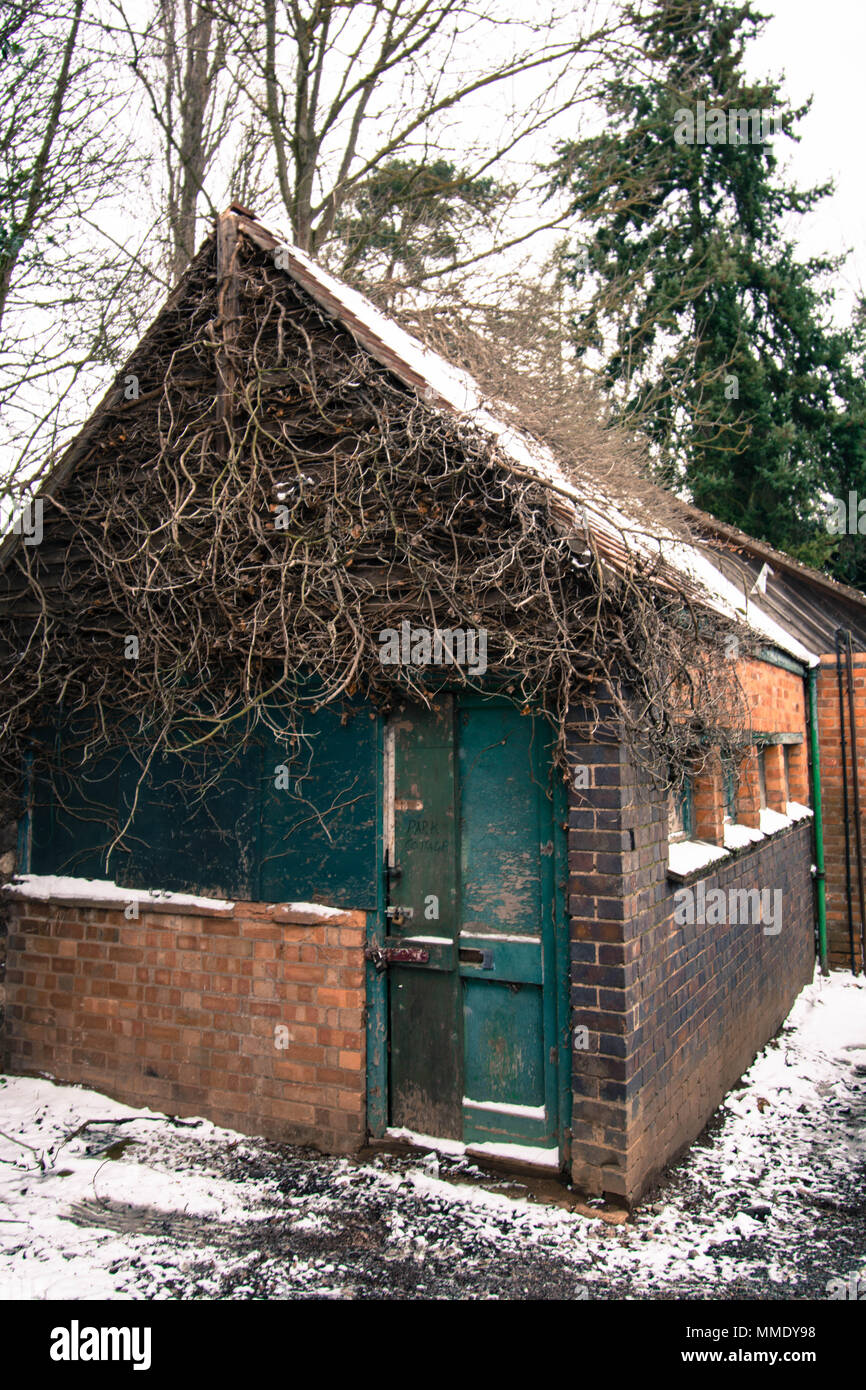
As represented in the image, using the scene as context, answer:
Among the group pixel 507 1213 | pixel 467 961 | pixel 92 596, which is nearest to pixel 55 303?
pixel 92 596

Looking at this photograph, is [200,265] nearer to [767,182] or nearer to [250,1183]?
[250,1183]

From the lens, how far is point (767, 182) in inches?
672

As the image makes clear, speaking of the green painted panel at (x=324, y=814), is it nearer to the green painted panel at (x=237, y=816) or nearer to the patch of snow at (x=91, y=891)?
the green painted panel at (x=237, y=816)

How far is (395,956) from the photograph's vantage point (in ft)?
14.5

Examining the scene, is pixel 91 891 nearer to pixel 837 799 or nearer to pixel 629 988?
pixel 629 988

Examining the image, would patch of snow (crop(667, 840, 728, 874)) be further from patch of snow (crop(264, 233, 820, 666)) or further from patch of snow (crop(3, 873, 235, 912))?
patch of snow (crop(3, 873, 235, 912))

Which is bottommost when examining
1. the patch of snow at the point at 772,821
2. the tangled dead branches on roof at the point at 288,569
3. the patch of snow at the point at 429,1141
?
the patch of snow at the point at 429,1141

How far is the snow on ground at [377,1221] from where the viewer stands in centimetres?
338

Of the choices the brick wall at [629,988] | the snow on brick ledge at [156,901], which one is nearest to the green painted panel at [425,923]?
the snow on brick ledge at [156,901]

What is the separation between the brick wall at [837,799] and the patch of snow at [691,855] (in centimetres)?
497

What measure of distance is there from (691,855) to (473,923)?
1499mm

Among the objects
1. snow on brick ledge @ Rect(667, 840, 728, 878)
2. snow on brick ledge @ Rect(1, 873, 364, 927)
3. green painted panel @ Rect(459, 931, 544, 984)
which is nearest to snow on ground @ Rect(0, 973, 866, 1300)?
green painted panel @ Rect(459, 931, 544, 984)

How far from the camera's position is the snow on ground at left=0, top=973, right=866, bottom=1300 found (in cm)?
338

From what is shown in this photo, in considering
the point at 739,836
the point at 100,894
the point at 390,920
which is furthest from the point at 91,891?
the point at 739,836
